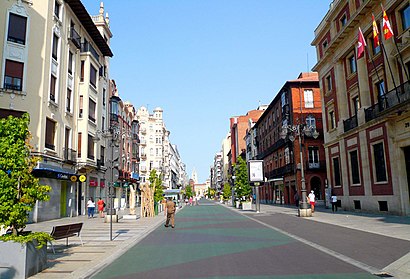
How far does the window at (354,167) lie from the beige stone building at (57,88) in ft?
72.3

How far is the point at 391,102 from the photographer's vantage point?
72.0ft

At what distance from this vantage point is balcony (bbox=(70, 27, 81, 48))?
29.9 meters

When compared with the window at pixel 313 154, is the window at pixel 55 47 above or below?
above

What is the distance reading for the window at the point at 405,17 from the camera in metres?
21.4

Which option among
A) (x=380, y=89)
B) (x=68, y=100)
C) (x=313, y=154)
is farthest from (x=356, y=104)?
(x=68, y=100)

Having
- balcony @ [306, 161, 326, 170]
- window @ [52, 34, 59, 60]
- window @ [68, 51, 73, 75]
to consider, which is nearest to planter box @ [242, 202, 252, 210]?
balcony @ [306, 161, 326, 170]

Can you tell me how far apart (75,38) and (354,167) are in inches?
1031

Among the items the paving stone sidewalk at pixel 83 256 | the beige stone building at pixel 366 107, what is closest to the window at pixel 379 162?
the beige stone building at pixel 366 107

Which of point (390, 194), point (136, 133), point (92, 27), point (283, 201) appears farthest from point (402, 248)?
point (136, 133)

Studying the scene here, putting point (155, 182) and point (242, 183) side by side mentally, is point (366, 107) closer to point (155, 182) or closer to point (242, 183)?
point (155, 182)

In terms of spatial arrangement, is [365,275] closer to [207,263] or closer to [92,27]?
[207,263]

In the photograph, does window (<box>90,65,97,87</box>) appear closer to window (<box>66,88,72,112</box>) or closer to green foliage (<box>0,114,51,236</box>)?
window (<box>66,88,72,112</box>)

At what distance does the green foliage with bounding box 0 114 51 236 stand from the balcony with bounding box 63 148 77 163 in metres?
20.4

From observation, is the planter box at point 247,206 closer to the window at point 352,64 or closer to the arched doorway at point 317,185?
the arched doorway at point 317,185
